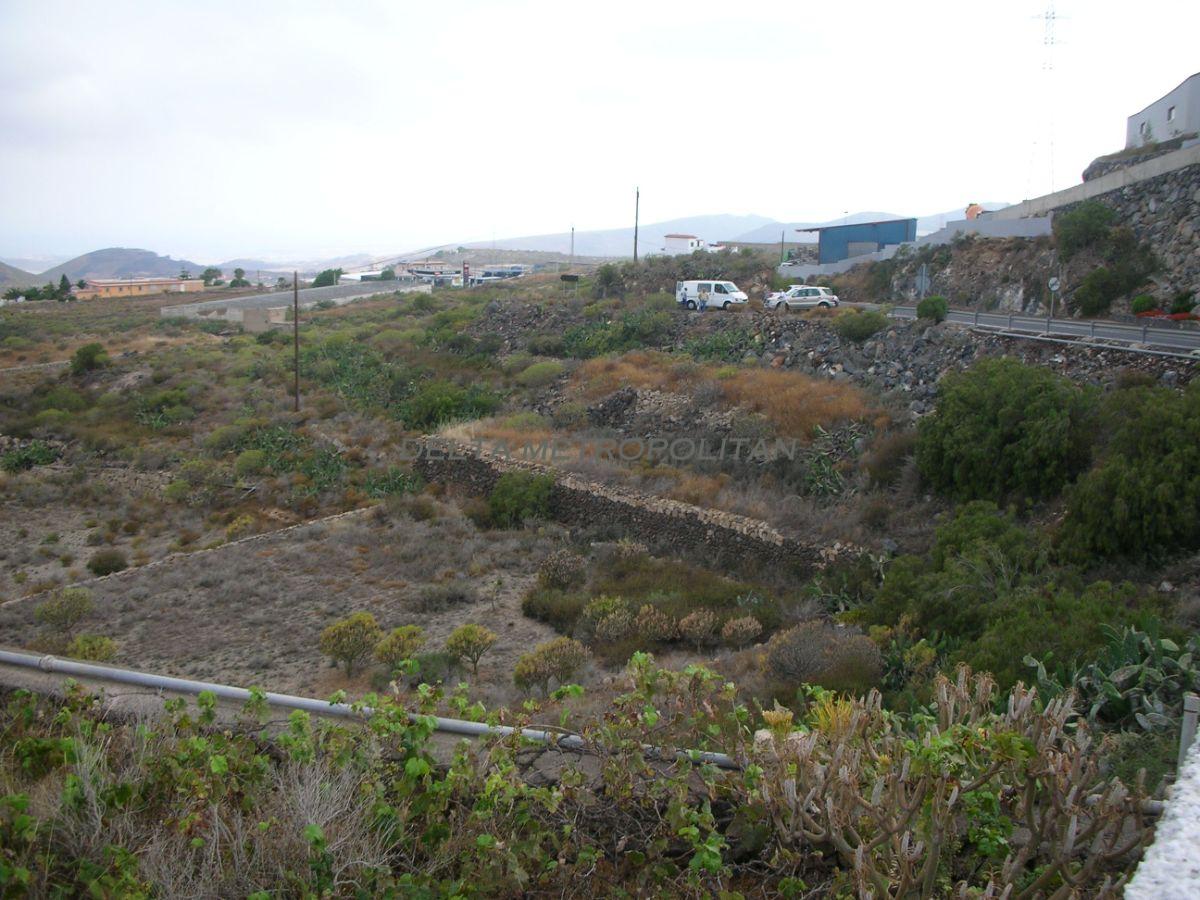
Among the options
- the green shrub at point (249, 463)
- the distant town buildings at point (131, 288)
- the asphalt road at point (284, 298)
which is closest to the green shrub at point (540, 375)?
the green shrub at point (249, 463)

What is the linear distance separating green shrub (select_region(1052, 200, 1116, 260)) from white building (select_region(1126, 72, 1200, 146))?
37.3 ft

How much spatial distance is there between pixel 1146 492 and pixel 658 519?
8574mm

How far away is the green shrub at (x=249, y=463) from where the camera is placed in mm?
25531

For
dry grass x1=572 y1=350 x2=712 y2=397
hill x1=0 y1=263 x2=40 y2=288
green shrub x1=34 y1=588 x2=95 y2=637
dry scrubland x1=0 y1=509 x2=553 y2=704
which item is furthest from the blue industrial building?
hill x1=0 y1=263 x2=40 y2=288

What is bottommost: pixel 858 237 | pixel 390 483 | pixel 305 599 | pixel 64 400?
pixel 305 599

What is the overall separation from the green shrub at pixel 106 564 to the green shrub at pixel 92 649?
20.6 feet

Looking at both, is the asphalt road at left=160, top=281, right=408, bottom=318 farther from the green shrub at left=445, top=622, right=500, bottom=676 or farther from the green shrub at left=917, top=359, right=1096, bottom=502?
the green shrub at left=917, top=359, right=1096, bottom=502

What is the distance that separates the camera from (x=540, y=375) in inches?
1135

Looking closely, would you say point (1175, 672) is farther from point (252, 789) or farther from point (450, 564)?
point (450, 564)

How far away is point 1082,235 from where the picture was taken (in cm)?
2980

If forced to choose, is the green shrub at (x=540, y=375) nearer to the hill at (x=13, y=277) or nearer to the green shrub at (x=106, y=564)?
the green shrub at (x=106, y=564)

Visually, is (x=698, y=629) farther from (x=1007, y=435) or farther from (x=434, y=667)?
(x=1007, y=435)

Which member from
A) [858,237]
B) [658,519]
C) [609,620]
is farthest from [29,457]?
[858,237]

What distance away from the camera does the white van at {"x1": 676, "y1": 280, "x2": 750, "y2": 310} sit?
109 ft
